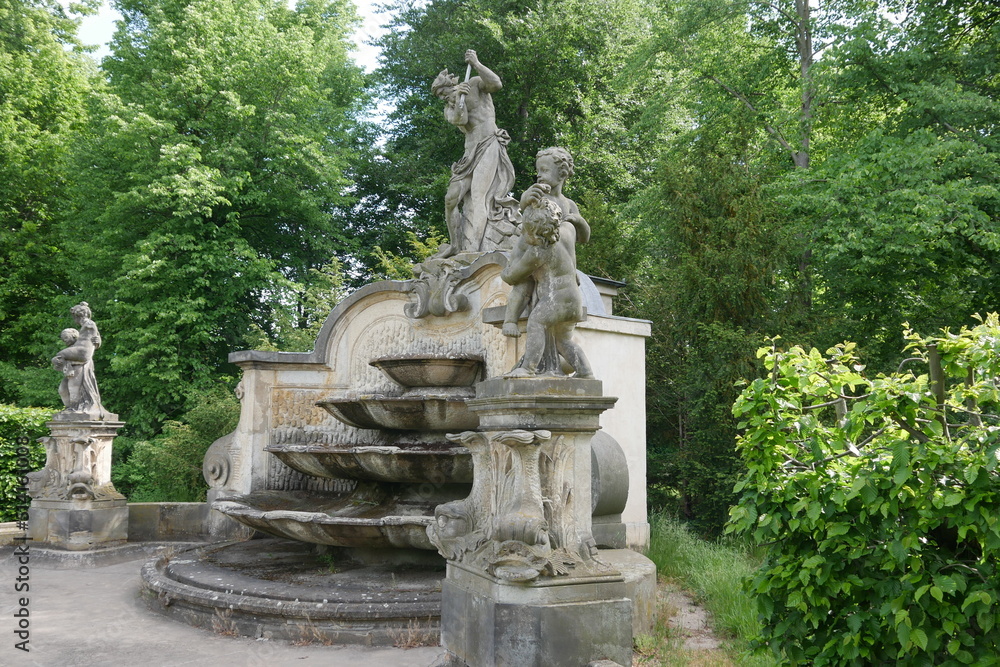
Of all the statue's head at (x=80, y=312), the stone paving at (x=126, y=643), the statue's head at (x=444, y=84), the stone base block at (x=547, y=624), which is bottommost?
the stone paving at (x=126, y=643)

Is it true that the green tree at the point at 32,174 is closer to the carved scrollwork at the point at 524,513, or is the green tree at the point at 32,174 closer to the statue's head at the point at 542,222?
the carved scrollwork at the point at 524,513

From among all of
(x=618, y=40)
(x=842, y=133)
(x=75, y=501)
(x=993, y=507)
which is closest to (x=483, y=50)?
(x=618, y=40)

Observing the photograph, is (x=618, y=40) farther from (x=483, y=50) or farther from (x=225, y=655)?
(x=225, y=655)

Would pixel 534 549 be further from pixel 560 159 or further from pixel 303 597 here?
pixel 560 159

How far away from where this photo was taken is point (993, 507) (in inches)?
109

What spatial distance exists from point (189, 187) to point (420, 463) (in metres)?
12.2

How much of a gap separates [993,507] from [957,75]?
40.3ft

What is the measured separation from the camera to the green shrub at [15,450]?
12.0 m

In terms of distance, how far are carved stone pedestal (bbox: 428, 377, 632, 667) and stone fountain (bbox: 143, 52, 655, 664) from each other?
0.01m

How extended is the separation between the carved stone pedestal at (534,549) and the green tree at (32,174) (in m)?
16.9

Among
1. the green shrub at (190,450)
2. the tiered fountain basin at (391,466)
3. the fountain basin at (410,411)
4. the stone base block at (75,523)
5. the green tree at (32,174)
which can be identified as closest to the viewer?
the tiered fountain basin at (391,466)

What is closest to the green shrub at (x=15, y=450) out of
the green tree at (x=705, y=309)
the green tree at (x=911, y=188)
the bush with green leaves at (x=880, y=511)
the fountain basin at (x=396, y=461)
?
the fountain basin at (x=396, y=461)

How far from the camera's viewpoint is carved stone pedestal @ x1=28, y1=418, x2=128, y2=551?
9289 millimetres

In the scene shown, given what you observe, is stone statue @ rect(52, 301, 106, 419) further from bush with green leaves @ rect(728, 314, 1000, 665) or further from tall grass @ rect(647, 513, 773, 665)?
bush with green leaves @ rect(728, 314, 1000, 665)
